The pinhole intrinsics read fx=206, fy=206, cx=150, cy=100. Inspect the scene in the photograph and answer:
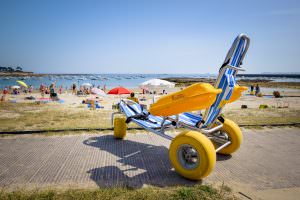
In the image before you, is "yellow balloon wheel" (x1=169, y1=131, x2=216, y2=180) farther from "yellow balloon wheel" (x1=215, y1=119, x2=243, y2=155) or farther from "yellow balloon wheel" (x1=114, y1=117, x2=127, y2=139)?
"yellow balloon wheel" (x1=114, y1=117, x2=127, y2=139)

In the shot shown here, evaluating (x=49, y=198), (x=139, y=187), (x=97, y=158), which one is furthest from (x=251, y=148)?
(x=49, y=198)

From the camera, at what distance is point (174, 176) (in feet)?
15.8

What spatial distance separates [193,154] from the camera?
488 centimetres

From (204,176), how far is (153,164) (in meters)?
1.51

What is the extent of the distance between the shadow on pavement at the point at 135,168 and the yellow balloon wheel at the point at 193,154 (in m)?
0.25

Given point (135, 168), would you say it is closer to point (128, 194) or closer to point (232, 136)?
point (128, 194)

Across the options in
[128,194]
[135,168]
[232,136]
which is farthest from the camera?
[232,136]

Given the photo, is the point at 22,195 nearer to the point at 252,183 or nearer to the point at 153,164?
the point at 153,164

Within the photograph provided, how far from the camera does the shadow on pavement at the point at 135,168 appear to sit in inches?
178

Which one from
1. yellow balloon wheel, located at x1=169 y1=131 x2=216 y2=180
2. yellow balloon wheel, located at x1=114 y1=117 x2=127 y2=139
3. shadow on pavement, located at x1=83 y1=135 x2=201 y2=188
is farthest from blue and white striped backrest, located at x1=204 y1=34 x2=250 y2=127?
yellow balloon wheel, located at x1=114 y1=117 x2=127 y2=139

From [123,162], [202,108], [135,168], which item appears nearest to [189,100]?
[202,108]

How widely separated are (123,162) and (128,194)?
1.76m

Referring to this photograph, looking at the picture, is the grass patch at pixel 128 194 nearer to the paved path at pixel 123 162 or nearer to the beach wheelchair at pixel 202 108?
the paved path at pixel 123 162

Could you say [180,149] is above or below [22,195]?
above
